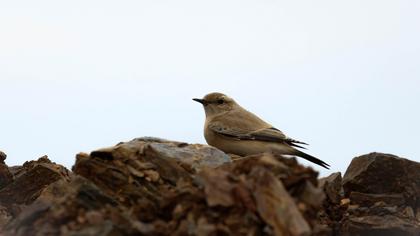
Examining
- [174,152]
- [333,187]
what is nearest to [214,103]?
[333,187]

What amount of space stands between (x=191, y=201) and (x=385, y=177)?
780cm

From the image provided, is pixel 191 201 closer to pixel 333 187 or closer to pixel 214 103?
pixel 333 187

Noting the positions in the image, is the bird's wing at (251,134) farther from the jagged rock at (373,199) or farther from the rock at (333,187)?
the jagged rock at (373,199)

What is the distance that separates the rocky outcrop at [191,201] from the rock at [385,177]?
47cm

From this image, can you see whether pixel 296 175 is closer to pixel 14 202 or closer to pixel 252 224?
pixel 252 224

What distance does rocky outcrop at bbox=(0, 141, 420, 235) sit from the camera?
848cm

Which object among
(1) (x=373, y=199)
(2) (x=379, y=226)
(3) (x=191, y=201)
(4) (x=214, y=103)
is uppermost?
(4) (x=214, y=103)

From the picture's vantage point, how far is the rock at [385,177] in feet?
51.4

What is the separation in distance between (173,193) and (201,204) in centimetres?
57

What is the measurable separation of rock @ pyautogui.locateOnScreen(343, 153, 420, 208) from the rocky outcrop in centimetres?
47

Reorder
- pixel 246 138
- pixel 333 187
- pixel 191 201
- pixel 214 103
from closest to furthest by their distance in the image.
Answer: pixel 191 201
pixel 333 187
pixel 246 138
pixel 214 103

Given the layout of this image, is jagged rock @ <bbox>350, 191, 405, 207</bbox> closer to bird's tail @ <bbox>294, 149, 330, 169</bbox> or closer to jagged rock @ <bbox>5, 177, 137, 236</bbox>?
bird's tail @ <bbox>294, 149, 330, 169</bbox>

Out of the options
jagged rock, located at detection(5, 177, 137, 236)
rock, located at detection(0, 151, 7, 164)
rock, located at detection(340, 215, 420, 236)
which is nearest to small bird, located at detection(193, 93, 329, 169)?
rock, located at detection(340, 215, 420, 236)

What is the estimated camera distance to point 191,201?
8.89 meters
